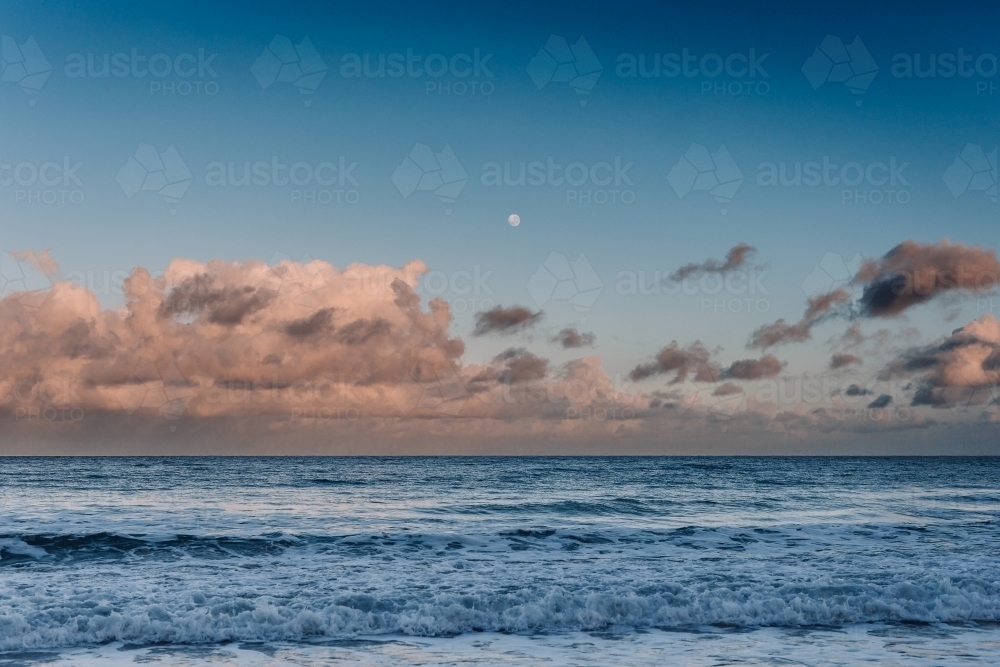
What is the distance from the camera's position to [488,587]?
649 inches

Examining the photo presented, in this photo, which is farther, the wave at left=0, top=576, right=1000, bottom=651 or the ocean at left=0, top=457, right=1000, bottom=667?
the wave at left=0, top=576, right=1000, bottom=651

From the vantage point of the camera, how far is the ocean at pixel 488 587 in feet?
41.2

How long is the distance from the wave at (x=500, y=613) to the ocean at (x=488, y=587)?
4 centimetres

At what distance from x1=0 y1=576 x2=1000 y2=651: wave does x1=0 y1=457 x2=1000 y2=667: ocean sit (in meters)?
0.04

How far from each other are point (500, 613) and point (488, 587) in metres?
1.80

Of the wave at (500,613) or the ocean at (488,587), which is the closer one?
the ocean at (488,587)

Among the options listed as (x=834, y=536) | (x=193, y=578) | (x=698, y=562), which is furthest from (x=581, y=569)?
(x=834, y=536)

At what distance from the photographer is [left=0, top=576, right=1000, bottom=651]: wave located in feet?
43.6

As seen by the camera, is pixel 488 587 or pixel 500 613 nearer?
pixel 500 613

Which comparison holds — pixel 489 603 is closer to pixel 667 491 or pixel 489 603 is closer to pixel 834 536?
pixel 834 536

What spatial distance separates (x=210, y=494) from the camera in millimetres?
44062

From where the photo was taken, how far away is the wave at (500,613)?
1328 centimetres

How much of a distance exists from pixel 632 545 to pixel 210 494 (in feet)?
97.0

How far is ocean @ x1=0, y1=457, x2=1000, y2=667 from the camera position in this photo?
12.6 metres
